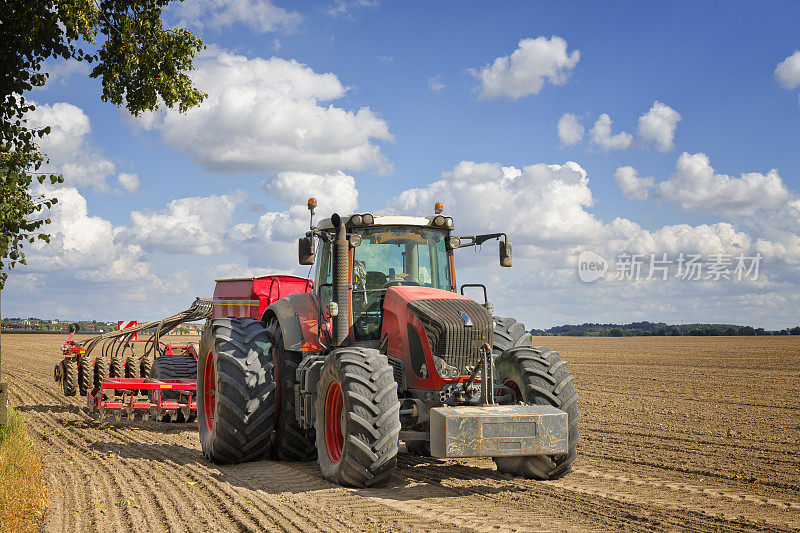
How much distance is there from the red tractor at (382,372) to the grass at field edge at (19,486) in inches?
77.8

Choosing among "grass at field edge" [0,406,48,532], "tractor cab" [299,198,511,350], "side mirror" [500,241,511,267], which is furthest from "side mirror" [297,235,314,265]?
"grass at field edge" [0,406,48,532]

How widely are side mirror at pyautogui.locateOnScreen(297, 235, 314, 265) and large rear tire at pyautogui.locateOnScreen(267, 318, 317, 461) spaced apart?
3.93 ft

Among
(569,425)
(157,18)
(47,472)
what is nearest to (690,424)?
(569,425)

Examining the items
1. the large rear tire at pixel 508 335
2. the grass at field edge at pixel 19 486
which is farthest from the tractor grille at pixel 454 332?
the grass at field edge at pixel 19 486

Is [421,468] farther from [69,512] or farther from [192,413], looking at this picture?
[192,413]

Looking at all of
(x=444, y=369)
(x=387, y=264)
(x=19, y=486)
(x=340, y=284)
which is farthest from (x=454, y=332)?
(x=19, y=486)

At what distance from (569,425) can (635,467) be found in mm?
1992

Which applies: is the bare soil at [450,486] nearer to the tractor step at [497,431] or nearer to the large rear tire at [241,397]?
the large rear tire at [241,397]

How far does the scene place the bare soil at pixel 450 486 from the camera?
→ 6254 mm

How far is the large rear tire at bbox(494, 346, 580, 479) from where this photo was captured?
752 centimetres

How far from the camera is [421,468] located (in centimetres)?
862

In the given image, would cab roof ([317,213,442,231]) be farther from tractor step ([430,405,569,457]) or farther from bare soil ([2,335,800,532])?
bare soil ([2,335,800,532])

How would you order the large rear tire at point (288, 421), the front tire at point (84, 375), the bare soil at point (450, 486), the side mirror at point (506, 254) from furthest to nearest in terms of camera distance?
the front tire at point (84, 375)
the large rear tire at point (288, 421)
the side mirror at point (506, 254)
the bare soil at point (450, 486)

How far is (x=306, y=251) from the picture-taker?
8.63m
